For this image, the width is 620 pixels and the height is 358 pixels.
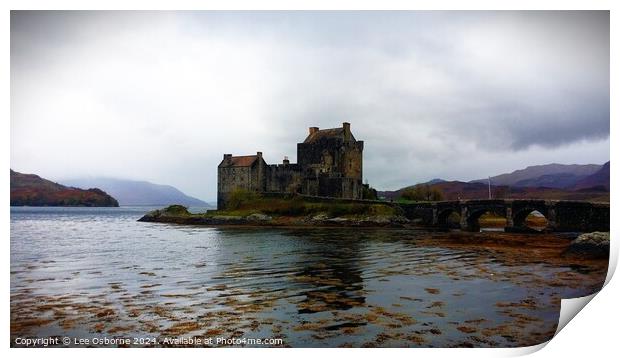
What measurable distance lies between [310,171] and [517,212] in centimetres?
1727

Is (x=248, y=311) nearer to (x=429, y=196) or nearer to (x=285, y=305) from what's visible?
(x=285, y=305)

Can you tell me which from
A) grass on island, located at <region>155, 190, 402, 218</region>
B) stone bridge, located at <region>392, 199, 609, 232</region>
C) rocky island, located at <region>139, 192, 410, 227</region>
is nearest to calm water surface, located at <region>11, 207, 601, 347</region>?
stone bridge, located at <region>392, 199, 609, 232</region>

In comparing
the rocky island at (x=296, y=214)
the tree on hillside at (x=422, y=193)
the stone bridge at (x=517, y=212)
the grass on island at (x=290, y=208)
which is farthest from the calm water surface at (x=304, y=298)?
the tree on hillside at (x=422, y=193)

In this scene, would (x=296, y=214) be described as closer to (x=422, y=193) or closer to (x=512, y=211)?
(x=422, y=193)

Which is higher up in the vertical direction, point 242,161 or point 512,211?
point 242,161

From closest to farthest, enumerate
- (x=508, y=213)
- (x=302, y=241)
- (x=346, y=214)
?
(x=302, y=241) → (x=508, y=213) → (x=346, y=214)

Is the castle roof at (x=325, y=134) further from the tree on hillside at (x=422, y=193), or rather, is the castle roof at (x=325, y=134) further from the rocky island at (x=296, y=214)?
the tree on hillside at (x=422, y=193)

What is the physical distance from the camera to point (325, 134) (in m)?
41.5

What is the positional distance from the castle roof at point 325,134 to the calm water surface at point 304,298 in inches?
966

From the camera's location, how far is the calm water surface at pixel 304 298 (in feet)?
26.1

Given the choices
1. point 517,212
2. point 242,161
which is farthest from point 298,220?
point 517,212

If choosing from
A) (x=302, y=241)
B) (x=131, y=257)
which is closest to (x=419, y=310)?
(x=131, y=257)

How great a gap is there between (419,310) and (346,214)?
27330 mm

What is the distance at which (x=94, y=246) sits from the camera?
21562mm
